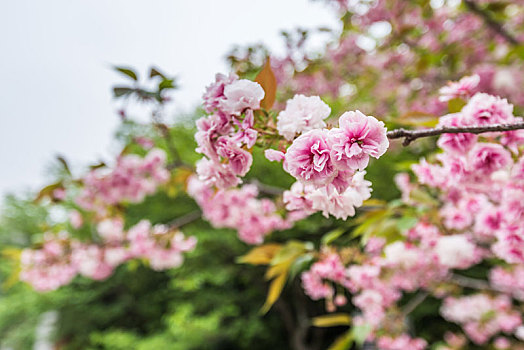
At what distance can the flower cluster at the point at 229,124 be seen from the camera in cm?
38

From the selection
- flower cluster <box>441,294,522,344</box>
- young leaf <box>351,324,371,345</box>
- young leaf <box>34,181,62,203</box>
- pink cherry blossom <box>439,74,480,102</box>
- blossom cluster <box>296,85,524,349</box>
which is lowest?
flower cluster <box>441,294,522,344</box>

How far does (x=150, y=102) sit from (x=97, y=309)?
5.27 metres

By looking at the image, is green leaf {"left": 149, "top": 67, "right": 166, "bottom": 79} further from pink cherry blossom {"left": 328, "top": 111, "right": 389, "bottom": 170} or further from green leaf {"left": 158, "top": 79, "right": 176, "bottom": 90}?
pink cherry blossom {"left": 328, "top": 111, "right": 389, "bottom": 170}

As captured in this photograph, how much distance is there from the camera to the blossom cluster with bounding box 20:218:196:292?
139cm

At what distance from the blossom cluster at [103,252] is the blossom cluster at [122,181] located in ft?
0.51

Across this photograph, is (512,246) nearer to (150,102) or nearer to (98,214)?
(150,102)

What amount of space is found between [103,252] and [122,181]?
458 mm

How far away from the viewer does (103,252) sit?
1.55m

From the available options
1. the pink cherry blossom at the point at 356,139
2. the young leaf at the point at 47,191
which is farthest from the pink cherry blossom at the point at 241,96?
the young leaf at the point at 47,191

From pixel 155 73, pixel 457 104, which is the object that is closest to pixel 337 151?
pixel 457 104

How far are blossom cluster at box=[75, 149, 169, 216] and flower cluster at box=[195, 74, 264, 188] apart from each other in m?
0.92

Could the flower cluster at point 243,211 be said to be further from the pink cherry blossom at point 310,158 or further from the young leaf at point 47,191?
the pink cherry blossom at point 310,158

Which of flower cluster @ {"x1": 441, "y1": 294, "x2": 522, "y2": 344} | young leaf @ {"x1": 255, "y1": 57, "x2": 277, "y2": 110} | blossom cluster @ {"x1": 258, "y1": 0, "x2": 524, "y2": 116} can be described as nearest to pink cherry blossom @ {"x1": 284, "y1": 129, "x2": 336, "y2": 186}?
young leaf @ {"x1": 255, "y1": 57, "x2": 277, "y2": 110}

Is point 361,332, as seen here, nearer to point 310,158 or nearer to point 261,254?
point 261,254
